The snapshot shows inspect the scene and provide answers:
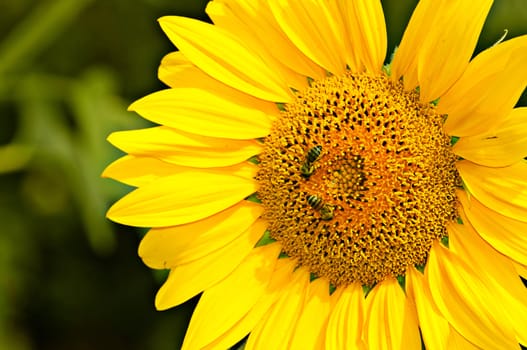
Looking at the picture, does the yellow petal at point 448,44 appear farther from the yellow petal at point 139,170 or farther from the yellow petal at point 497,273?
the yellow petal at point 139,170

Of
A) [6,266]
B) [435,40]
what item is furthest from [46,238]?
[435,40]

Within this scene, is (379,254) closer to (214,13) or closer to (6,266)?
(214,13)

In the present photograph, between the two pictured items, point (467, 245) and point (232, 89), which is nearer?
point (467, 245)

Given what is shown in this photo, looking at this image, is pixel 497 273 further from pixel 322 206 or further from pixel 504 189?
pixel 322 206

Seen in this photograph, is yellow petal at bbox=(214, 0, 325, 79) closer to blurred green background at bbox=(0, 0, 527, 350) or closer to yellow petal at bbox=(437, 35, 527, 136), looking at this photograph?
yellow petal at bbox=(437, 35, 527, 136)

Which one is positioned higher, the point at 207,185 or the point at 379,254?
the point at 207,185

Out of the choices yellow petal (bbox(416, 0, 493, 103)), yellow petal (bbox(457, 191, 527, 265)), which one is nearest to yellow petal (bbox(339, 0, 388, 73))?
yellow petal (bbox(416, 0, 493, 103))
